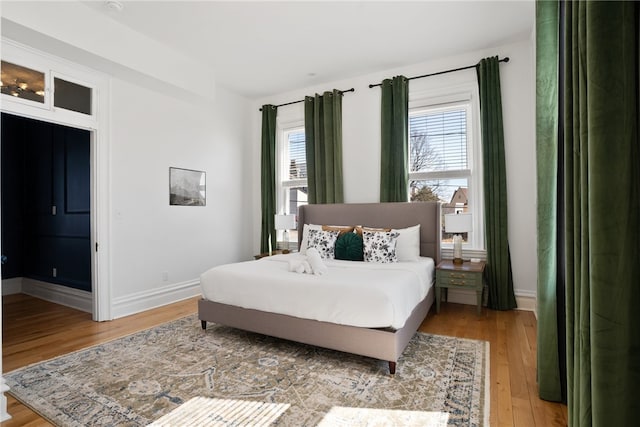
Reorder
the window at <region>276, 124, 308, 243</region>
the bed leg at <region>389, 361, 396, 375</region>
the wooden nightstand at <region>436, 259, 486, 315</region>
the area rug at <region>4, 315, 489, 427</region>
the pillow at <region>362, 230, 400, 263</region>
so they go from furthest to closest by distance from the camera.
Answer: the window at <region>276, 124, 308, 243</region> < the pillow at <region>362, 230, 400, 263</region> < the wooden nightstand at <region>436, 259, 486, 315</region> < the bed leg at <region>389, 361, 396, 375</region> < the area rug at <region>4, 315, 489, 427</region>

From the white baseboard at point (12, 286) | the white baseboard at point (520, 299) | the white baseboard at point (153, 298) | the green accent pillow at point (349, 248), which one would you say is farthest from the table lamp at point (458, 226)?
the white baseboard at point (12, 286)

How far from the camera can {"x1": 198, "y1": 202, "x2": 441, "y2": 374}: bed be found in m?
2.37

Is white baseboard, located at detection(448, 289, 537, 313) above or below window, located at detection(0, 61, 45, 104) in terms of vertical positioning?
below

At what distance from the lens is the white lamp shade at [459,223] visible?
3.73 m

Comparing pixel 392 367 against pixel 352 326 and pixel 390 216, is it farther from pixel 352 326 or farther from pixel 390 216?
pixel 390 216

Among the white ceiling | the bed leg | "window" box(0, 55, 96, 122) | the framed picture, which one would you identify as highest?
the white ceiling

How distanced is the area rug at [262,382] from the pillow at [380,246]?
0.94 m

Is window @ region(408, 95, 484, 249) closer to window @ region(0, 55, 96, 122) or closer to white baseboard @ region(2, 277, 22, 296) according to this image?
window @ region(0, 55, 96, 122)

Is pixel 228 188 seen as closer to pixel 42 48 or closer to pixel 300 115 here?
pixel 300 115

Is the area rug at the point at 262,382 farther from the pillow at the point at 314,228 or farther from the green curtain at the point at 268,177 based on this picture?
the green curtain at the point at 268,177

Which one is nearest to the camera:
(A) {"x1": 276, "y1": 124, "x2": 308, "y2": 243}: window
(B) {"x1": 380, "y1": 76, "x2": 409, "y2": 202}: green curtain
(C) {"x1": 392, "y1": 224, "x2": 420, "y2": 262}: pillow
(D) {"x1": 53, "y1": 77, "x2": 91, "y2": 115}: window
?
(D) {"x1": 53, "y1": 77, "x2": 91, "y2": 115}: window

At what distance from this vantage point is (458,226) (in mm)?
3764

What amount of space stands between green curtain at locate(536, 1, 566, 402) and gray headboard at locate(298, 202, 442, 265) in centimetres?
200

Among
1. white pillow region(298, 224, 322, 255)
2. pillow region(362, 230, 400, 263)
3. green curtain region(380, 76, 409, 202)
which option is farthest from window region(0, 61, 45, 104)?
green curtain region(380, 76, 409, 202)
